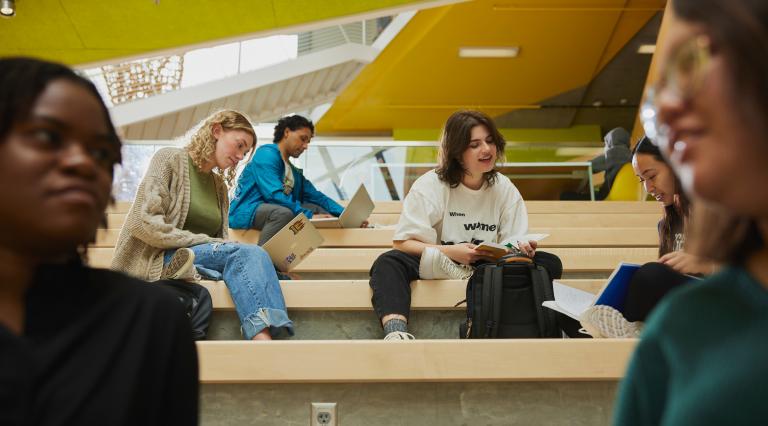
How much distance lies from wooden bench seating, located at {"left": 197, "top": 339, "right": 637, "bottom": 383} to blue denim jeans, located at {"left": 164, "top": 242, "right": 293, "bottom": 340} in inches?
26.0

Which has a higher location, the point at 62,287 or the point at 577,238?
the point at 577,238

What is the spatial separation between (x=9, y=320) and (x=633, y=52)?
9441 millimetres

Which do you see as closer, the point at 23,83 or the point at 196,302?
the point at 23,83

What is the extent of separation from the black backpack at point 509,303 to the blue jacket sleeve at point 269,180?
1.81m

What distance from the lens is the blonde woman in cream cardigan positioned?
2588 millimetres

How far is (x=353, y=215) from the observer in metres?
4.18

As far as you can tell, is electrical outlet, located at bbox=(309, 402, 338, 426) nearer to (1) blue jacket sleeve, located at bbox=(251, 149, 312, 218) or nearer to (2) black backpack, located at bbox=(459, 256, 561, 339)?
(2) black backpack, located at bbox=(459, 256, 561, 339)

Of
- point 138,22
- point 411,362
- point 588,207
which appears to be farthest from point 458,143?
point 138,22

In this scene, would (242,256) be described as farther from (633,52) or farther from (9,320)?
(633,52)

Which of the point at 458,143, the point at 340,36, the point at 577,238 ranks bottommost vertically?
the point at 577,238

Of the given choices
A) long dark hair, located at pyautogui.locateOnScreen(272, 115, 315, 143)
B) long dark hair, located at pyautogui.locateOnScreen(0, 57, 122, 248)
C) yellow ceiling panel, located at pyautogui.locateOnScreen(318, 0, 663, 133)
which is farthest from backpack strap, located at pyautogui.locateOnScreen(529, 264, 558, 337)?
yellow ceiling panel, located at pyautogui.locateOnScreen(318, 0, 663, 133)

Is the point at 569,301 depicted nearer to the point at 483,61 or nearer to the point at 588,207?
the point at 588,207

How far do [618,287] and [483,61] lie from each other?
24.4ft

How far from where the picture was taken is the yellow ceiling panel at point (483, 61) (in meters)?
8.59
